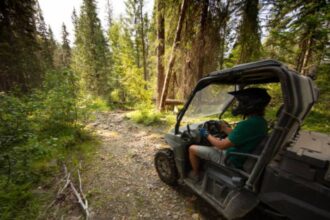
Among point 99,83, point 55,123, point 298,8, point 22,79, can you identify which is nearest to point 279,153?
point 55,123

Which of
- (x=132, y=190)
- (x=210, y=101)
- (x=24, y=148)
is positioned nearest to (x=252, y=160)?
(x=210, y=101)

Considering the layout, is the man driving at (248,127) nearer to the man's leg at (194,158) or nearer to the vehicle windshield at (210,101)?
the man's leg at (194,158)

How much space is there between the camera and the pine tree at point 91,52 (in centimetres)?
1510

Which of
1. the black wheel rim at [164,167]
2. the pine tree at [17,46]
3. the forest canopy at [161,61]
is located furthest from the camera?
the pine tree at [17,46]

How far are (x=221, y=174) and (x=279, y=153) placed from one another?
0.92m

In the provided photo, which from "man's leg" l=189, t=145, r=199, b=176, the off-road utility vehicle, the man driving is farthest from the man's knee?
the man driving

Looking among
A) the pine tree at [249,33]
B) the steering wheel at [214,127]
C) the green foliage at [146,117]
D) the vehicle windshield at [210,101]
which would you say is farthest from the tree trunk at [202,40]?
the steering wheel at [214,127]

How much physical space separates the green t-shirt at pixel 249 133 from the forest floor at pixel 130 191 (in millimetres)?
1359

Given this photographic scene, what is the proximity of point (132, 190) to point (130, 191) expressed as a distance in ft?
0.15

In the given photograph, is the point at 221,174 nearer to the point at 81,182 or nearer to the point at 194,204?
the point at 194,204

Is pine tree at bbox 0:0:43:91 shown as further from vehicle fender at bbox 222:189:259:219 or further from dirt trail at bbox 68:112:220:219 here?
vehicle fender at bbox 222:189:259:219

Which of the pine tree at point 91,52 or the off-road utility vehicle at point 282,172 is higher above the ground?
the pine tree at point 91,52

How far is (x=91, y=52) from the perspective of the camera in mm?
15203

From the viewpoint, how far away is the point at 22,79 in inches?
415
